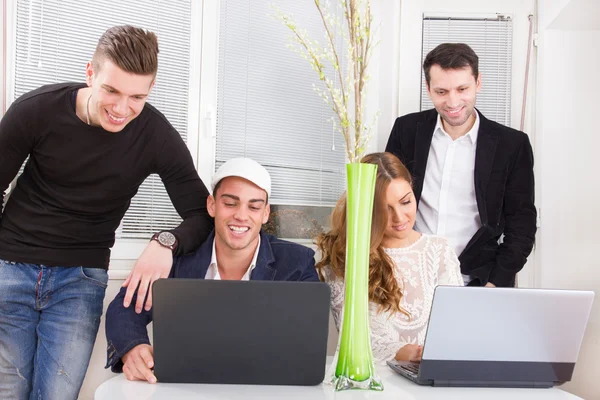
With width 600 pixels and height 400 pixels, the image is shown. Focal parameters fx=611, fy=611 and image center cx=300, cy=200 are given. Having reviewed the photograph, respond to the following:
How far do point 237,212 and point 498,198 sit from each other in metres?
1.15

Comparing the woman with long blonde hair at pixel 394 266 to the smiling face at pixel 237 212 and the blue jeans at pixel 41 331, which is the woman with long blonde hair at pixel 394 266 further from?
the blue jeans at pixel 41 331

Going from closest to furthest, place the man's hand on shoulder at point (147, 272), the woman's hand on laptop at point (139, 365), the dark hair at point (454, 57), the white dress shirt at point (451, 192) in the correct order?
the woman's hand on laptop at point (139, 365)
the man's hand on shoulder at point (147, 272)
the dark hair at point (454, 57)
the white dress shirt at point (451, 192)

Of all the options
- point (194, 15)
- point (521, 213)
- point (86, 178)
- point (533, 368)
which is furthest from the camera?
point (194, 15)

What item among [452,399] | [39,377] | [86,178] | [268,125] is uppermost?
[268,125]

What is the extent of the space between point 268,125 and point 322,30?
1.99 feet

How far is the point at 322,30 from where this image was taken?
316 cm

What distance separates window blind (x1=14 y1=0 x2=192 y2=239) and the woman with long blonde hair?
954 mm

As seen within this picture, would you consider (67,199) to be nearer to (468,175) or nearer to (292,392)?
(292,392)

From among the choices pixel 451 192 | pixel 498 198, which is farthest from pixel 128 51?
pixel 498 198

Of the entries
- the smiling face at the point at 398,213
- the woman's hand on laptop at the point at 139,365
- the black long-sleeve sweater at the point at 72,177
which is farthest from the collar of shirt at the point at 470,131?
the woman's hand on laptop at the point at 139,365

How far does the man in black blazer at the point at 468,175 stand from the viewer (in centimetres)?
253

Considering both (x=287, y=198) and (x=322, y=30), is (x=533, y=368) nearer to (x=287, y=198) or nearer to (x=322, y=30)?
(x=287, y=198)

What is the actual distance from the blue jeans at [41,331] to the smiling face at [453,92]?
61.3 inches

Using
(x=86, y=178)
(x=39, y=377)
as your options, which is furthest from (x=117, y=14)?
(x=39, y=377)
